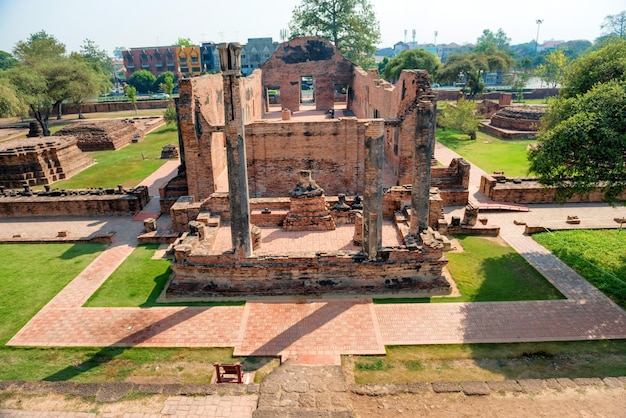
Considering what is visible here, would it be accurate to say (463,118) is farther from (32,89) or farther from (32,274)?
(32,89)

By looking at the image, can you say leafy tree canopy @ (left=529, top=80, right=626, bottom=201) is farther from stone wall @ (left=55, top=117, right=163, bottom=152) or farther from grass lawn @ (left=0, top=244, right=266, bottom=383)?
stone wall @ (left=55, top=117, right=163, bottom=152)

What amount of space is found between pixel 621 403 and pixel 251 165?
14.6m

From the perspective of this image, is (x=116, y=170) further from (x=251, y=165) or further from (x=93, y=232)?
(x=251, y=165)

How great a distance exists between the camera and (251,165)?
18297 mm

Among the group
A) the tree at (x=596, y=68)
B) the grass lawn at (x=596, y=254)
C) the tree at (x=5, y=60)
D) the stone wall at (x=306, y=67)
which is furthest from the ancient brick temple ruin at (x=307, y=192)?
the tree at (x=5, y=60)

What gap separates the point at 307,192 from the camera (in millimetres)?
14906

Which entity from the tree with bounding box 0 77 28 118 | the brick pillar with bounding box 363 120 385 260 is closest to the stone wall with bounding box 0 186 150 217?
the brick pillar with bounding box 363 120 385 260

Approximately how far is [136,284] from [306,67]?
24.6 m

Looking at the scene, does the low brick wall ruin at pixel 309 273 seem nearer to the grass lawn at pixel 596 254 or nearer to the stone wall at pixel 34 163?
the grass lawn at pixel 596 254

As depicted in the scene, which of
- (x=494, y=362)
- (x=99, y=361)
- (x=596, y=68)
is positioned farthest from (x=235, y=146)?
(x=596, y=68)

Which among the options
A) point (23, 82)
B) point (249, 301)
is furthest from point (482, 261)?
point (23, 82)

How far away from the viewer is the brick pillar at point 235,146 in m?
10.1

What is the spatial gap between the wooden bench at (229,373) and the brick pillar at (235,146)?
3.76 m

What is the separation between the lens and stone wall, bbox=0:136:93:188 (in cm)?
2266
